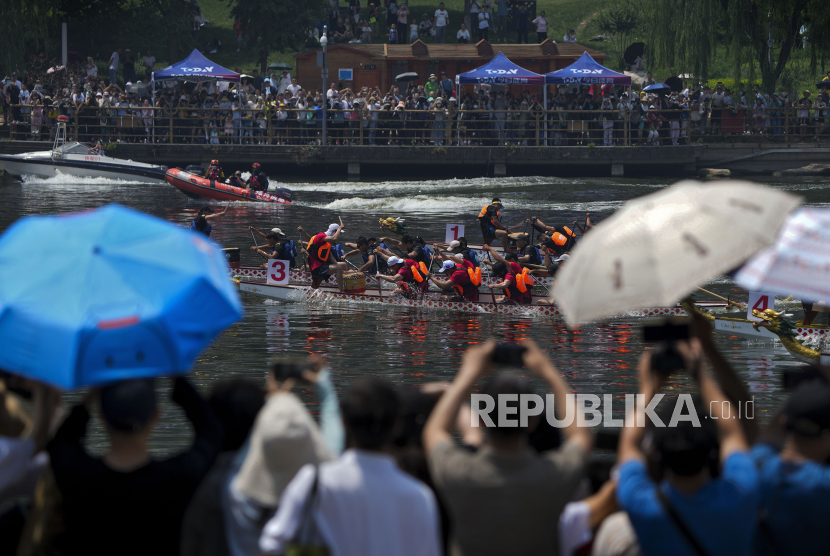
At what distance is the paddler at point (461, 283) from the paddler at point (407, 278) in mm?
238

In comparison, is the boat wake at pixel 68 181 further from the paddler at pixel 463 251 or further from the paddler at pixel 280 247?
the paddler at pixel 463 251

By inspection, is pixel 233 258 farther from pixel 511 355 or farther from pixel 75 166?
pixel 75 166

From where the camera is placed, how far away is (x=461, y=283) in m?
15.9

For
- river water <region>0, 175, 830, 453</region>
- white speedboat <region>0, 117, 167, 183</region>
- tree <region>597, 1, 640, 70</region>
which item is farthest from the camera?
tree <region>597, 1, 640, 70</region>

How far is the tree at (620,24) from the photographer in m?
44.1

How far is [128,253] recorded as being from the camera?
371 cm

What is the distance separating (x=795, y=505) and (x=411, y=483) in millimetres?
1291

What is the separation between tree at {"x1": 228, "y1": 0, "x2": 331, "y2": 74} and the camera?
141 ft

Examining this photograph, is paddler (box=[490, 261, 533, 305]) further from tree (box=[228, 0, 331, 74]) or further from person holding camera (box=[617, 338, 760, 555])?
tree (box=[228, 0, 331, 74])

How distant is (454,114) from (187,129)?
947cm

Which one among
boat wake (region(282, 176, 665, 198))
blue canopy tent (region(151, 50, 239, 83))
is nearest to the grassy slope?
blue canopy tent (region(151, 50, 239, 83))

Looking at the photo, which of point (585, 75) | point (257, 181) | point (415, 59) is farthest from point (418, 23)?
point (257, 181)

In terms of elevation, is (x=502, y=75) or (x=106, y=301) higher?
(x=502, y=75)

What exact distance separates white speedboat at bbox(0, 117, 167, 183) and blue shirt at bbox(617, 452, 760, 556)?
101ft
